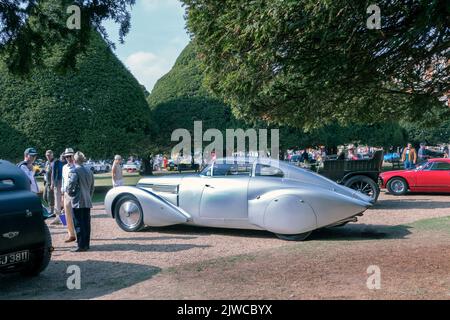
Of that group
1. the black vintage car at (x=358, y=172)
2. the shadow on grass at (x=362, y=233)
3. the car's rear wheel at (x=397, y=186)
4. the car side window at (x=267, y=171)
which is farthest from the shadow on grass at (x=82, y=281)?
the car's rear wheel at (x=397, y=186)

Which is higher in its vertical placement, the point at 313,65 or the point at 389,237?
the point at 313,65

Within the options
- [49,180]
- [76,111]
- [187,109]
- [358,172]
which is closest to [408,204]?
[358,172]

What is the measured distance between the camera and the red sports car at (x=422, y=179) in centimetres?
1585

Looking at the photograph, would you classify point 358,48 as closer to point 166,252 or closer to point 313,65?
point 313,65

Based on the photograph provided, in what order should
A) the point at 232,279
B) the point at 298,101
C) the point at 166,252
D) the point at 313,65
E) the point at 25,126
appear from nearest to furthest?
the point at 313,65 < the point at 232,279 < the point at 298,101 < the point at 166,252 < the point at 25,126

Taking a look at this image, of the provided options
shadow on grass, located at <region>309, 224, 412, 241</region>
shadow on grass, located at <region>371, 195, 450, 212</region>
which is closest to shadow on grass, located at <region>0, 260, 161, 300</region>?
shadow on grass, located at <region>309, 224, 412, 241</region>

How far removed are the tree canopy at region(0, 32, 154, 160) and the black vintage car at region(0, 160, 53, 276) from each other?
13801mm

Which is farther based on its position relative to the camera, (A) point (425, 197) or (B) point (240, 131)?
(B) point (240, 131)

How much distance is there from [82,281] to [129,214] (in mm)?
3740

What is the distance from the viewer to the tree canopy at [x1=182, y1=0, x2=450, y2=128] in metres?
4.89

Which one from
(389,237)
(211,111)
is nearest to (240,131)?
(211,111)

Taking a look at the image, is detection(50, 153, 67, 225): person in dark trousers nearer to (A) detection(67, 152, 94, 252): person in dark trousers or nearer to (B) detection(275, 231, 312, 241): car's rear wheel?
(A) detection(67, 152, 94, 252): person in dark trousers
